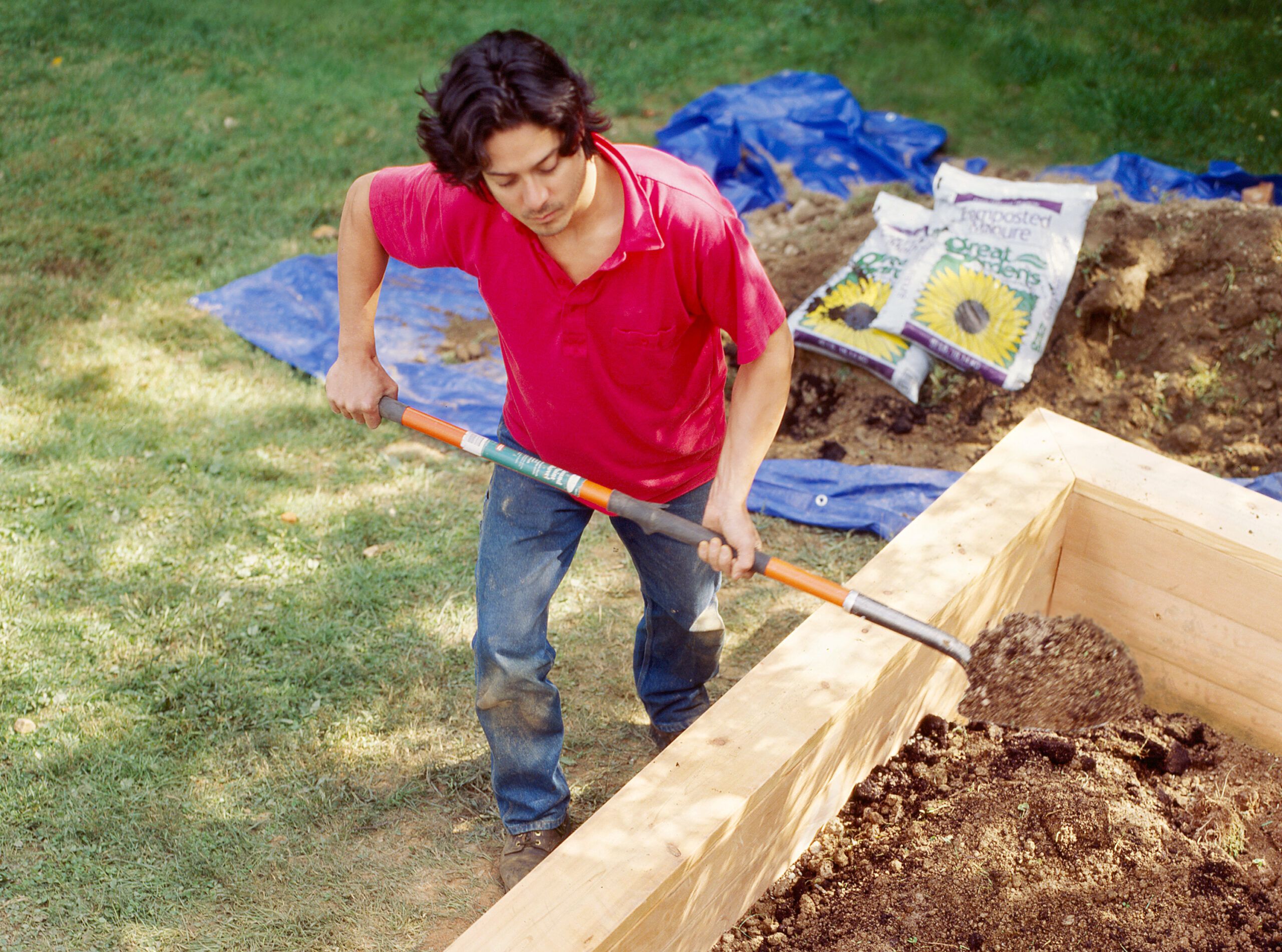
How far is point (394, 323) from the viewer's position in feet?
16.5

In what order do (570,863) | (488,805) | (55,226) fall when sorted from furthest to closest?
(55,226) → (488,805) → (570,863)

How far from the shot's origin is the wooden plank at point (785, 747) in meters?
1.77

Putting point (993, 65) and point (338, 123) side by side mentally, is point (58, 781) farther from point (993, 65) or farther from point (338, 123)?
point (993, 65)

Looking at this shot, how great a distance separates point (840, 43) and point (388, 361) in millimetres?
4555

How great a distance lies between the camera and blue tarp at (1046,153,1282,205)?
5508 millimetres

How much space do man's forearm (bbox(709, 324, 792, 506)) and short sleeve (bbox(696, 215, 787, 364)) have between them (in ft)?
0.15

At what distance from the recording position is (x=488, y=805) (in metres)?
2.85

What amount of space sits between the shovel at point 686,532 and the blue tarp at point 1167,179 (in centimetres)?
419

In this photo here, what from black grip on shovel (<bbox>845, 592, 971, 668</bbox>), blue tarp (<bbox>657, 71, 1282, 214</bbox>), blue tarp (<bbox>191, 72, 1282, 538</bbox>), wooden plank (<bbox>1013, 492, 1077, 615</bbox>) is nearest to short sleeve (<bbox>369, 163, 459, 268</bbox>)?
black grip on shovel (<bbox>845, 592, 971, 668</bbox>)

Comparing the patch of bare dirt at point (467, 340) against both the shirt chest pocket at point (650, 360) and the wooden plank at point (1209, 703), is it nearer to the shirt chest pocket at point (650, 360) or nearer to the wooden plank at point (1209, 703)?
the shirt chest pocket at point (650, 360)

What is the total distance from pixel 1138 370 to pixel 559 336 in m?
3.12

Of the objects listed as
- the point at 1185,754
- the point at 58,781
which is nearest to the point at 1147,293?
the point at 1185,754

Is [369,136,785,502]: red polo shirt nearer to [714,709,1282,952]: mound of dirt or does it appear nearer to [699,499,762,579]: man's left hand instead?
[699,499,762,579]: man's left hand

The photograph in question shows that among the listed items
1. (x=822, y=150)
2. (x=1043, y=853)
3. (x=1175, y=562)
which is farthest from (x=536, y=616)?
(x=822, y=150)
